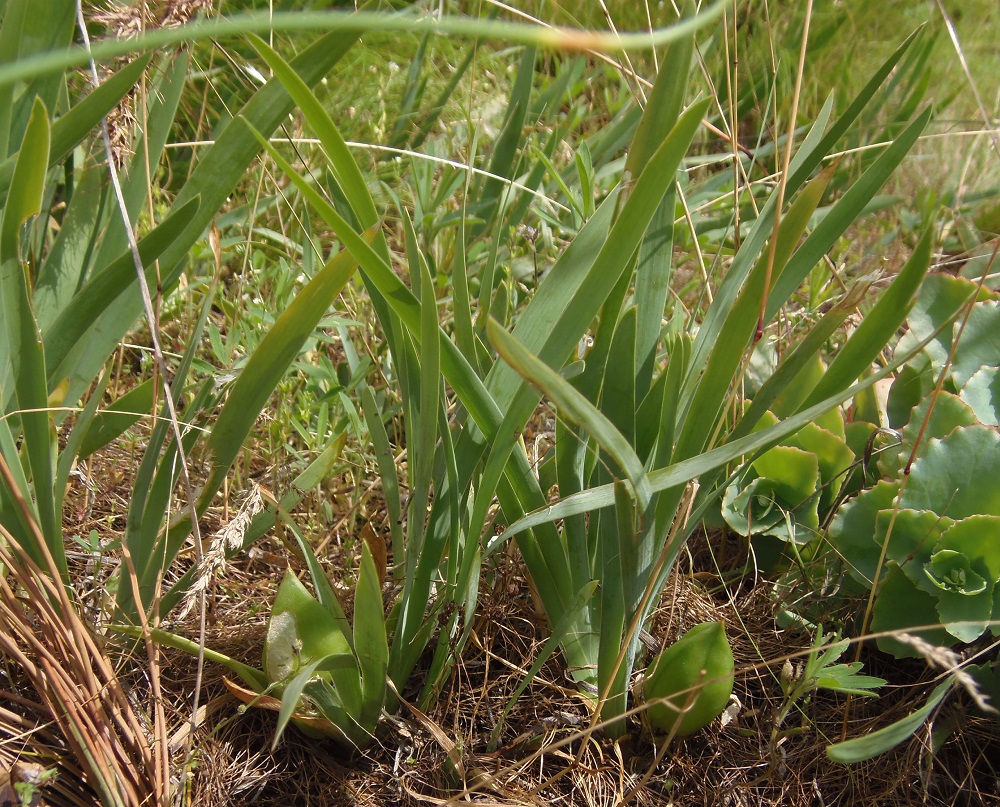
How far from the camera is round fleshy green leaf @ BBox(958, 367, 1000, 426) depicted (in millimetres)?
1038

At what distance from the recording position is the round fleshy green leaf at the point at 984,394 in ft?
3.41

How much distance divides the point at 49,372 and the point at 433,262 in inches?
26.8

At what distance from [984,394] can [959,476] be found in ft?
0.56

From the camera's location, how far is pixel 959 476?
940 millimetres

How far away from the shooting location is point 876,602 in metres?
0.94

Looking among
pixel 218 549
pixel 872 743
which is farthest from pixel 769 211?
pixel 218 549

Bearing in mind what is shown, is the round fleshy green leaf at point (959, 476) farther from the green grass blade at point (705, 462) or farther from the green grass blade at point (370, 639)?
the green grass blade at point (370, 639)

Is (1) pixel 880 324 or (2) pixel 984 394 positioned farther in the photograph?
(2) pixel 984 394

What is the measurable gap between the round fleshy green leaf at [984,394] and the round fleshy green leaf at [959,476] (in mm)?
122

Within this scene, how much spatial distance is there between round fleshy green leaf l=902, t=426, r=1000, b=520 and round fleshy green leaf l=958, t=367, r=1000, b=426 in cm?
12

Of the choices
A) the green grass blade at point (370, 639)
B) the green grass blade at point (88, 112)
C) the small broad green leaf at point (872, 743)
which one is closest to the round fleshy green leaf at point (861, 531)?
the small broad green leaf at point (872, 743)

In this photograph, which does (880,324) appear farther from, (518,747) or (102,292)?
(102,292)

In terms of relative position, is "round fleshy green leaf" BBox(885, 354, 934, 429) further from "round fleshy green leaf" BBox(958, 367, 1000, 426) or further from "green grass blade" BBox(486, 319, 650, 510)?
"green grass blade" BBox(486, 319, 650, 510)

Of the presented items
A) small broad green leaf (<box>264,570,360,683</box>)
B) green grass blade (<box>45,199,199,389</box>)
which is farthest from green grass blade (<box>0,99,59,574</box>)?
small broad green leaf (<box>264,570,360,683</box>)
